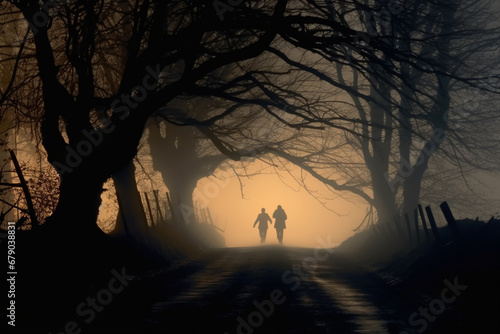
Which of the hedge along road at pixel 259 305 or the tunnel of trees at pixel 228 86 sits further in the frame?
the tunnel of trees at pixel 228 86

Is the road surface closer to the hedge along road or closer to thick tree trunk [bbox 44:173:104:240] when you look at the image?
the hedge along road

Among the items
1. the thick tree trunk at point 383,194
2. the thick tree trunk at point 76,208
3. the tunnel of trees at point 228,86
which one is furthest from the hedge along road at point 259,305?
the thick tree trunk at point 383,194

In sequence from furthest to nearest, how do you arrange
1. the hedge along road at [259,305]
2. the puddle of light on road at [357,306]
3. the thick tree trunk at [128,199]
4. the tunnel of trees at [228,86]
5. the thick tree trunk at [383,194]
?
1. the thick tree trunk at [383,194]
2. the thick tree trunk at [128,199]
3. the tunnel of trees at [228,86]
4. the puddle of light on road at [357,306]
5. the hedge along road at [259,305]

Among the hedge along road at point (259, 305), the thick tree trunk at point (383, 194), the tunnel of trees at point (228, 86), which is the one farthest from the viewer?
the thick tree trunk at point (383, 194)


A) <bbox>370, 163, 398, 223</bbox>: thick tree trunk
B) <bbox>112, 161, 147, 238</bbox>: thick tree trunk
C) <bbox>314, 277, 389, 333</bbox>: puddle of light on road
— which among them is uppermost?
<bbox>112, 161, 147, 238</bbox>: thick tree trunk

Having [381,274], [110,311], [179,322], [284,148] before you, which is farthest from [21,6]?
[284,148]

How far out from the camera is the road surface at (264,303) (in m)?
6.72

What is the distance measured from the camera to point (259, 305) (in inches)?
322

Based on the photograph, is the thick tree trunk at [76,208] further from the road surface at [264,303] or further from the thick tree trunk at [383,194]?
the thick tree trunk at [383,194]

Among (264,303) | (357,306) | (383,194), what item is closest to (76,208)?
(264,303)

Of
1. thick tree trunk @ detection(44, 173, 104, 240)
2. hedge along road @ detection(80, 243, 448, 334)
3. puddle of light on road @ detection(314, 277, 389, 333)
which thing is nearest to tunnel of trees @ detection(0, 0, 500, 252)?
thick tree trunk @ detection(44, 173, 104, 240)

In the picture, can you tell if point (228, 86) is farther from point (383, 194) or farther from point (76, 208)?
point (383, 194)

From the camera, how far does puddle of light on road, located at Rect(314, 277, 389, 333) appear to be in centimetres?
688

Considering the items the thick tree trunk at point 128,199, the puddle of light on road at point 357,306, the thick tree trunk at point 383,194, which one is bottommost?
the puddle of light on road at point 357,306
